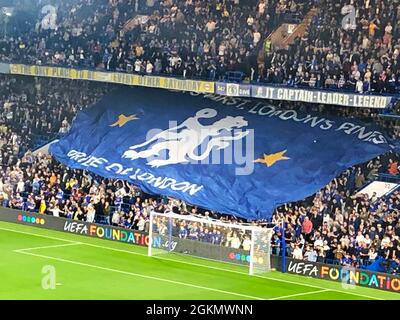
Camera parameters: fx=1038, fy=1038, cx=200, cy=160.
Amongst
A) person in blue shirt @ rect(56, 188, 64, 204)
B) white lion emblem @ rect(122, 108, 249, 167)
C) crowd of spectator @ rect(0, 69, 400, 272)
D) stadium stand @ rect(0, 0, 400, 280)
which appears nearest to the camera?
crowd of spectator @ rect(0, 69, 400, 272)

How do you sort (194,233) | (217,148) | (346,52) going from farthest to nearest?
1. (217,148)
2. (346,52)
3. (194,233)

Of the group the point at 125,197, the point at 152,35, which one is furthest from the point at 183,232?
the point at 152,35

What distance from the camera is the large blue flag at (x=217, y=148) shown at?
36906mm

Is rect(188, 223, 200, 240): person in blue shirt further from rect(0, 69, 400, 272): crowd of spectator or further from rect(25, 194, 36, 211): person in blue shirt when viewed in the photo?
rect(25, 194, 36, 211): person in blue shirt

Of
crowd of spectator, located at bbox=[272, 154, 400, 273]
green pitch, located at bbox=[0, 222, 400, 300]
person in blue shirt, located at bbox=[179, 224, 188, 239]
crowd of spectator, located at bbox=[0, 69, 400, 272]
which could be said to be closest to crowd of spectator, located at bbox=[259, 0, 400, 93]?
crowd of spectator, located at bbox=[0, 69, 400, 272]

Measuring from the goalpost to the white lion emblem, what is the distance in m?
4.26

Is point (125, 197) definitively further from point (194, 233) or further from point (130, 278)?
point (130, 278)

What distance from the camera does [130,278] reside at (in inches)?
1275

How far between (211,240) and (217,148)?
5.39 metres

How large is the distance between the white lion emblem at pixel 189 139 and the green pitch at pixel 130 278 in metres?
4.34

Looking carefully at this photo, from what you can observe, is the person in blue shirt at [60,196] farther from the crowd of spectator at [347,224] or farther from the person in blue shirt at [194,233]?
the crowd of spectator at [347,224]

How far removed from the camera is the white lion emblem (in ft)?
131
